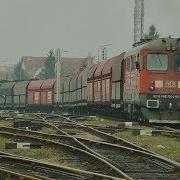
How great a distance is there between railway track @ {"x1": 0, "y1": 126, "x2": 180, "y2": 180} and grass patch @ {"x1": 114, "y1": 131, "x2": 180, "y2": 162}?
1.95 feet

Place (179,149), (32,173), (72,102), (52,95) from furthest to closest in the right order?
(52,95), (72,102), (179,149), (32,173)

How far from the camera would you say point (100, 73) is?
1261 inches

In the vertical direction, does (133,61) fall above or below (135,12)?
below

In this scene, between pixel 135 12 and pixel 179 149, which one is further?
pixel 135 12

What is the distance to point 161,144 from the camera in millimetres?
13492

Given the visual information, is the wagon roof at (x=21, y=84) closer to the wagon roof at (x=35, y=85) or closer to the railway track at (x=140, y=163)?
the wagon roof at (x=35, y=85)

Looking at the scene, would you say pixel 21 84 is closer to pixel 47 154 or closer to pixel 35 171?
pixel 47 154

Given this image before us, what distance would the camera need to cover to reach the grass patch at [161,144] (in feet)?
37.8

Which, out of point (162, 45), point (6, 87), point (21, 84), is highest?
point (162, 45)

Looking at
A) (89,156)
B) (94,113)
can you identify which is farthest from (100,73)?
(89,156)

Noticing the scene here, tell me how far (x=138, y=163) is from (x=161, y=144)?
143 inches

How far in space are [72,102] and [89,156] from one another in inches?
1346

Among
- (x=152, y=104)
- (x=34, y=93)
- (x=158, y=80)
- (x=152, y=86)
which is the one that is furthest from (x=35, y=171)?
(x=34, y=93)

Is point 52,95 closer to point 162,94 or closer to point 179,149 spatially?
point 162,94
